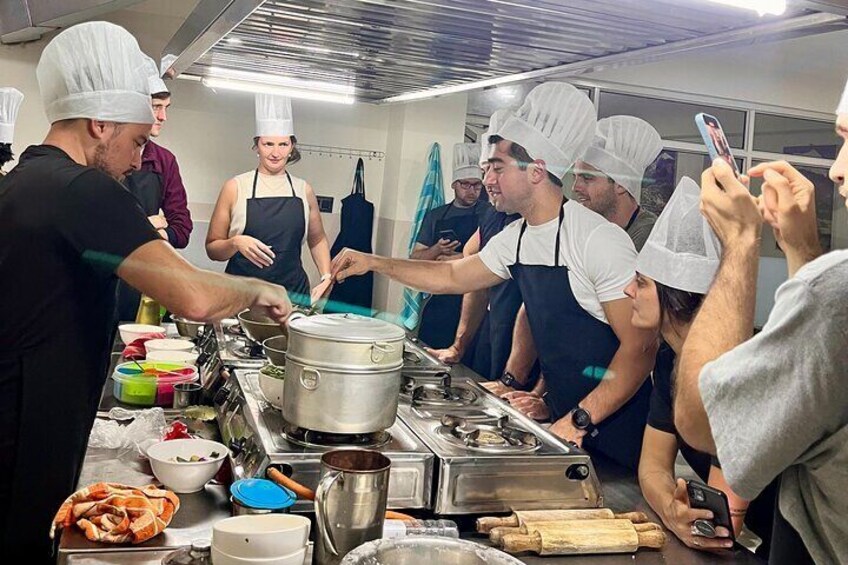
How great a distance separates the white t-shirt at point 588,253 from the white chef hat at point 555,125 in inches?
5.6

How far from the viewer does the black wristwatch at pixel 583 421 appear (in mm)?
1975

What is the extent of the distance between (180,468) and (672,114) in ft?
4.36

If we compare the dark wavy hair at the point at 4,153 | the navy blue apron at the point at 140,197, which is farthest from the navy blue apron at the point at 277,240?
the dark wavy hair at the point at 4,153

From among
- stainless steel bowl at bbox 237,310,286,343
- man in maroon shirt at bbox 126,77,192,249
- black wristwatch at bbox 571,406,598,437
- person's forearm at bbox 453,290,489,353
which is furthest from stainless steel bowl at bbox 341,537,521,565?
man in maroon shirt at bbox 126,77,192,249

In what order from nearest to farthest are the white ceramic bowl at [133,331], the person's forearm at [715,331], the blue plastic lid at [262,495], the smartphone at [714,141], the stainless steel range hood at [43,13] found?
1. the person's forearm at [715,331]
2. the smartphone at [714,141]
3. the blue plastic lid at [262,495]
4. the white ceramic bowl at [133,331]
5. the stainless steel range hood at [43,13]

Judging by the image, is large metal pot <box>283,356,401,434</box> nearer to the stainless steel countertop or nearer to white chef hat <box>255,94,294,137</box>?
the stainless steel countertop

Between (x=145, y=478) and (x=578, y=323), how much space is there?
1128 millimetres

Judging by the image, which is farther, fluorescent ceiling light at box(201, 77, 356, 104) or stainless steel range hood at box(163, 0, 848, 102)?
fluorescent ceiling light at box(201, 77, 356, 104)

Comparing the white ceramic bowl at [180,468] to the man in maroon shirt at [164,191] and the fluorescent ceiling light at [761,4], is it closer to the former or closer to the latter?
the fluorescent ceiling light at [761,4]

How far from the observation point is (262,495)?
139 cm

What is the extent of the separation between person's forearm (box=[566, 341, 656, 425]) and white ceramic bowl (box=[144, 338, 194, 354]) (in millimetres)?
1421

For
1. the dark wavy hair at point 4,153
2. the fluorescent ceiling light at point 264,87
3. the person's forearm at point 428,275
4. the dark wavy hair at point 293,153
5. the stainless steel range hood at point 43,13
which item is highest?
the stainless steel range hood at point 43,13

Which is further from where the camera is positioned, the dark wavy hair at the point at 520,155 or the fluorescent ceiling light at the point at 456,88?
the dark wavy hair at the point at 520,155

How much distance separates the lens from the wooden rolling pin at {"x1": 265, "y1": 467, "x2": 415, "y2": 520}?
4.70 feet
